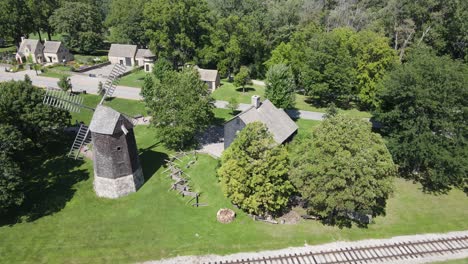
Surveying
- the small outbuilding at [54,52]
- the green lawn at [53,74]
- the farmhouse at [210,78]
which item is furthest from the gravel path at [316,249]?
the small outbuilding at [54,52]

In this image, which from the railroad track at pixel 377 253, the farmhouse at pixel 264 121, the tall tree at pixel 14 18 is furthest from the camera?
the tall tree at pixel 14 18

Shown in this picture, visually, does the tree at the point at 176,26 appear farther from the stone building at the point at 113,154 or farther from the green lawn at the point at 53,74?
the stone building at the point at 113,154

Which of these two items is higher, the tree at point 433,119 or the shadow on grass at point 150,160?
the tree at point 433,119

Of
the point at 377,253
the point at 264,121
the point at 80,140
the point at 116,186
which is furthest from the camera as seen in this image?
the point at 80,140

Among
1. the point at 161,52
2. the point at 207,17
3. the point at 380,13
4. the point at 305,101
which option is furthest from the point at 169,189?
the point at 380,13

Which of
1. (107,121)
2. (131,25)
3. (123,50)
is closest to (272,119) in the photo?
(107,121)

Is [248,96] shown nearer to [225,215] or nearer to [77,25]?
[225,215]

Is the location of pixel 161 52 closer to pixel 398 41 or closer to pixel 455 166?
pixel 398 41
